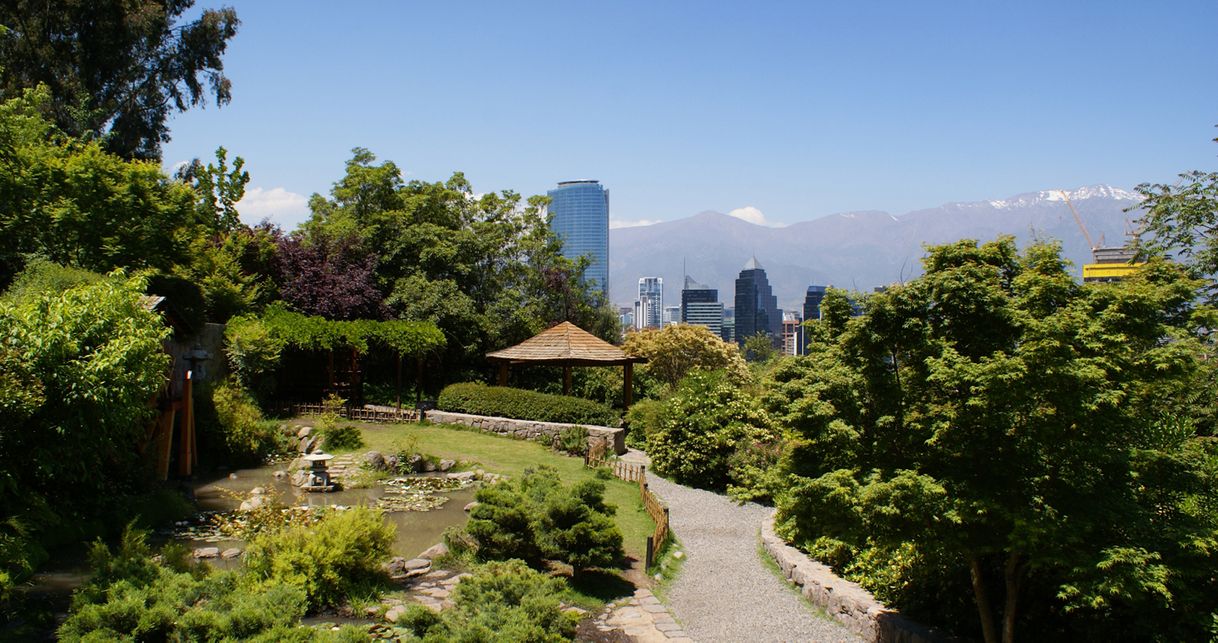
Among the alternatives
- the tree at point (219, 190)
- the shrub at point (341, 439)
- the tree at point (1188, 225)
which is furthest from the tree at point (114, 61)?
the tree at point (1188, 225)

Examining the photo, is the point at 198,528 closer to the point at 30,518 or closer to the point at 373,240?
Result: the point at 30,518

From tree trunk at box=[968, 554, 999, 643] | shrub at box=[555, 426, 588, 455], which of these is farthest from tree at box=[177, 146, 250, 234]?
tree trunk at box=[968, 554, 999, 643]

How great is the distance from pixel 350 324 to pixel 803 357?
16.9 metres

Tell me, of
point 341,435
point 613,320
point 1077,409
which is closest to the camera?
point 1077,409

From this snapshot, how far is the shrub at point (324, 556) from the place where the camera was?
7465mm

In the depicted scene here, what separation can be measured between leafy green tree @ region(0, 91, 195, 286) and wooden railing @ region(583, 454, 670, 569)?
37.3 ft

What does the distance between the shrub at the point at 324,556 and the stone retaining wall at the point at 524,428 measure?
404 inches

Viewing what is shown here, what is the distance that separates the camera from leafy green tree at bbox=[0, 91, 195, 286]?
48.1ft

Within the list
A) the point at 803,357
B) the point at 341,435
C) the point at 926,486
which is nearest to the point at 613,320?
the point at 341,435

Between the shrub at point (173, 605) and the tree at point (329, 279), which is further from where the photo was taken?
the tree at point (329, 279)

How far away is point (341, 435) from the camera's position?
16.8m

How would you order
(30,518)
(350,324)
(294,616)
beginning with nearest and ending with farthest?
1. (294,616)
2. (30,518)
3. (350,324)

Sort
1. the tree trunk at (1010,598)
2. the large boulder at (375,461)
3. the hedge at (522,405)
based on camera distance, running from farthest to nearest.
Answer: the hedge at (522,405) < the large boulder at (375,461) < the tree trunk at (1010,598)

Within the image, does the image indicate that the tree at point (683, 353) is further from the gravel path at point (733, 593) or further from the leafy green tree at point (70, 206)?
the leafy green tree at point (70, 206)
